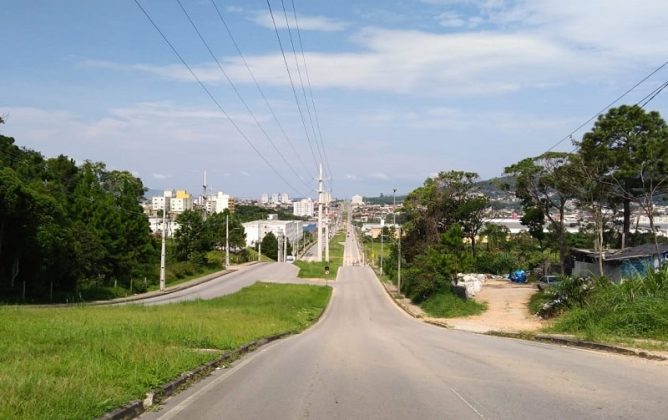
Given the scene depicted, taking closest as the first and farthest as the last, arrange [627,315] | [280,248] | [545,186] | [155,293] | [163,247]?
[627,315], [545,186], [163,247], [155,293], [280,248]

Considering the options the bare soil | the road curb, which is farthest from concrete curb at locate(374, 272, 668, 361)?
the bare soil

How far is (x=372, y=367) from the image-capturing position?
13492 mm

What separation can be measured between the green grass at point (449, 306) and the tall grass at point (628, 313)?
1752cm

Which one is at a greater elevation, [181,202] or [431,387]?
[181,202]

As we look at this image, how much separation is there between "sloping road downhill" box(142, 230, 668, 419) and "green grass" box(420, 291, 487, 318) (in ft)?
84.4

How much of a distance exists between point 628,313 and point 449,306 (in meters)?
26.1

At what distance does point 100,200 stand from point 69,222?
11918mm

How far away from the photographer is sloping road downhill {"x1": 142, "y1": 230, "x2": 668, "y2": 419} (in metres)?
8.48

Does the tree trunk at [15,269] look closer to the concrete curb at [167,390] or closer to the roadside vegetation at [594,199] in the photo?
the roadside vegetation at [594,199]

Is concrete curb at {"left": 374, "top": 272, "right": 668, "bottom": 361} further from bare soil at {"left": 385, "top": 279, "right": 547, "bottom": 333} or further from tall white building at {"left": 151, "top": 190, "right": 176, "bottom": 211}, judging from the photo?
tall white building at {"left": 151, "top": 190, "right": 176, "bottom": 211}

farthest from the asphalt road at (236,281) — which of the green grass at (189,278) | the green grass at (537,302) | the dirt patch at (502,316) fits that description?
the green grass at (537,302)

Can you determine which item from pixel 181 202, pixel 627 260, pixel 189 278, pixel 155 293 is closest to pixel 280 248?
pixel 181 202

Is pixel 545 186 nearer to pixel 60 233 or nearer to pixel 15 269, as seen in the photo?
pixel 60 233

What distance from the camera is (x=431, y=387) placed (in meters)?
10.4
